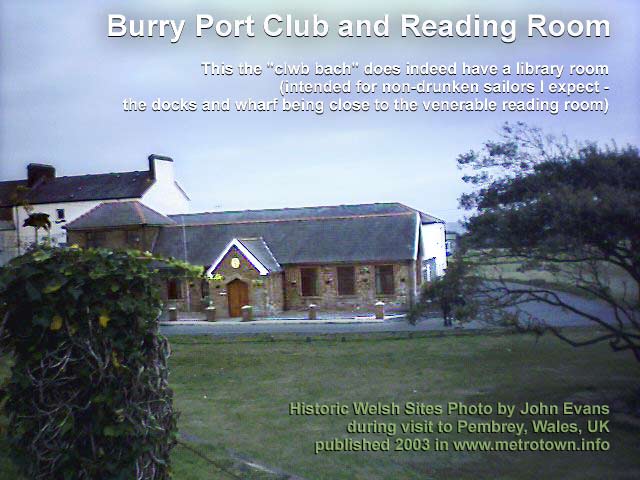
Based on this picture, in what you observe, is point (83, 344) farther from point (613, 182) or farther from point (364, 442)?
point (613, 182)

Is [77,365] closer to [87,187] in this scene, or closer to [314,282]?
[87,187]

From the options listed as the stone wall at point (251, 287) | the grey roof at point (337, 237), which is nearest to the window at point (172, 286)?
the stone wall at point (251, 287)

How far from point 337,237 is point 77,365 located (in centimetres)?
1410

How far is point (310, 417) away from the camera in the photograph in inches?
330

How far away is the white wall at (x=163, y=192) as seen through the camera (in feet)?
39.5

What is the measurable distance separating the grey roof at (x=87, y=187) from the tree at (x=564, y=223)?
628 centimetres

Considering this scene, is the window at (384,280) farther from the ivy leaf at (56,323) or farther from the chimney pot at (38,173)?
the ivy leaf at (56,323)

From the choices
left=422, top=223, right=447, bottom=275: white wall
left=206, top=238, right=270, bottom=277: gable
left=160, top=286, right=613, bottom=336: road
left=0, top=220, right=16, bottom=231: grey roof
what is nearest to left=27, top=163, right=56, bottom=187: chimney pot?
left=0, top=220, right=16, bottom=231: grey roof

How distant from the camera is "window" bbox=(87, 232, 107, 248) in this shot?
33.4 feet

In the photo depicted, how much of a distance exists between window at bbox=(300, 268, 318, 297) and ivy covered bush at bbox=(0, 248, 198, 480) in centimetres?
1364

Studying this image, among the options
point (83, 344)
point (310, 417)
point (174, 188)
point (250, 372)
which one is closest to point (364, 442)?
point (310, 417)

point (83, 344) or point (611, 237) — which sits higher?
point (611, 237)

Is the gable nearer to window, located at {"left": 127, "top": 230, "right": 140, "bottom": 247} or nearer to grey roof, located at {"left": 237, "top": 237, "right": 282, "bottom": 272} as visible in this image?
grey roof, located at {"left": 237, "top": 237, "right": 282, "bottom": 272}

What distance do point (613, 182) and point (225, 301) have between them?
32.3 feet
